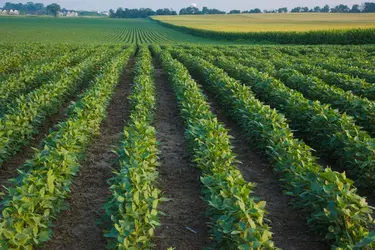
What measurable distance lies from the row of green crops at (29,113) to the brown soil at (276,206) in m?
4.32

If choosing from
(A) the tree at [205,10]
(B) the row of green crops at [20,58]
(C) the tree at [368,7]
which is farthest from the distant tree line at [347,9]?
(B) the row of green crops at [20,58]

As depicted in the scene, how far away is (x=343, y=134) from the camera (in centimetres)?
634

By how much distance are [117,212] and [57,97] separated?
6790 millimetres

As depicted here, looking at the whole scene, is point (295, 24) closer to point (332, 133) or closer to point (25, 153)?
point (332, 133)

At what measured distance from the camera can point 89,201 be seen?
17.9 feet

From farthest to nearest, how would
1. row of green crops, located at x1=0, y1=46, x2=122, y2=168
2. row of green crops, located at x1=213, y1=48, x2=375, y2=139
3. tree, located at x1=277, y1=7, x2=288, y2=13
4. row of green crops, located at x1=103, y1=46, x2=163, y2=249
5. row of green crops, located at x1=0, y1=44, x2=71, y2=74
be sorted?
1. tree, located at x1=277, y1=7, x2=288, y2=13
2. row of green crops, located at x1=0, y1=44, x2=71, y2=74
3. row of green crops, located at x1=213, y1=48, x2=375, y2=139
4. row of green crops, located at x1=0, y1=46, x2=122, y2=168
5. row of green crops, located at x1=103, y1=46, x2=163, y2=249

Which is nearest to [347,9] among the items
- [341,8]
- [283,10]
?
[341,8]

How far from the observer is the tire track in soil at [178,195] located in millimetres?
4582

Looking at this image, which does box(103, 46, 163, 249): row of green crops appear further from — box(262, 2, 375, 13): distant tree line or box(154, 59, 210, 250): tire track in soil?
box(262, 2, 375, 13): distant tree line

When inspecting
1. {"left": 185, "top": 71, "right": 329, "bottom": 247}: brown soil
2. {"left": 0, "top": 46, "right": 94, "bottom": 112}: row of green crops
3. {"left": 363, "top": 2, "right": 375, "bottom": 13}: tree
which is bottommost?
{"left": 185, "top": 71, "right": 329, "bottom": 247}: brown soil

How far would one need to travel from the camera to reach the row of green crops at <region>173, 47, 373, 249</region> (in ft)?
13.2

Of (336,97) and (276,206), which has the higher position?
(336,97)

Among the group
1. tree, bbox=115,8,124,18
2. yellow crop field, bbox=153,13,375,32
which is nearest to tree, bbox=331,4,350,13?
yellow crop field, bbox=153,13,375,32

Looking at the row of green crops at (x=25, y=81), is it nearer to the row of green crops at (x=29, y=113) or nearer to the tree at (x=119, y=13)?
the row of green crops at (x=29, y=113)
